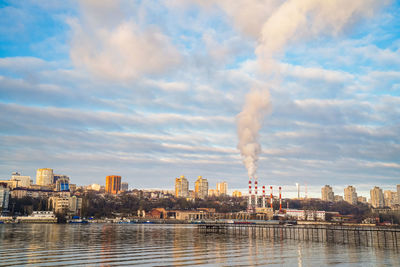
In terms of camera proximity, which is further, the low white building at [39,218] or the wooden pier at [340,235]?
the low white building at [39,218]

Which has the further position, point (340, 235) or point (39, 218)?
point (39, 218)

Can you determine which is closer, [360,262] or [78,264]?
[78,264]

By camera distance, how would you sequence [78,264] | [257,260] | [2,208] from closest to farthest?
[78,264] < [257,260] < [2,208]

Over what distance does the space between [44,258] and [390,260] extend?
38.9m

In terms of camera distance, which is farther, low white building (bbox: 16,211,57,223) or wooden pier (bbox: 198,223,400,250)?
low white building (bbox: 16,211,57,223)

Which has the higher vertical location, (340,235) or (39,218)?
(39,218)

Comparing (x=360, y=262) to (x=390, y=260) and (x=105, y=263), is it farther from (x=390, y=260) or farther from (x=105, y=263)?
(x=105, y=263)

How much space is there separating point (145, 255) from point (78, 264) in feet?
32.0

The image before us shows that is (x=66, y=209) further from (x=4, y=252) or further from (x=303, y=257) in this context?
(x=303, y=257)

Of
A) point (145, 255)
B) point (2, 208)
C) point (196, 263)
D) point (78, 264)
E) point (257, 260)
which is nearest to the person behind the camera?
point (78, 264)

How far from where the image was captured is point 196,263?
37.0m

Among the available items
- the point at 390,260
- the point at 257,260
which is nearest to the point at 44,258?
the point at 257,260

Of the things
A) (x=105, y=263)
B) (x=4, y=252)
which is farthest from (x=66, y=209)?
(x=105, y=263)

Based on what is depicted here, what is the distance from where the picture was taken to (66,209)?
199 metres
